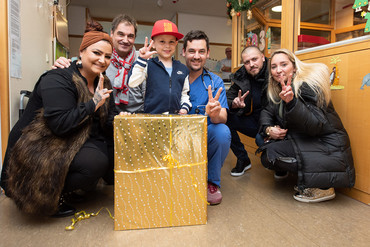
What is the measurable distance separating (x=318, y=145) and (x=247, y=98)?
2.58 feet

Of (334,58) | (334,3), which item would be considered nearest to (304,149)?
(334,58)

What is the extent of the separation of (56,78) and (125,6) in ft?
18.7

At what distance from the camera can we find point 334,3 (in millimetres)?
2850

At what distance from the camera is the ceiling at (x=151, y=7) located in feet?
20.0

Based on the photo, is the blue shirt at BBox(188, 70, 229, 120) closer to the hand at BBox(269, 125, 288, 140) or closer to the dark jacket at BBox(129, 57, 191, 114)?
the dark jacket at BBox(129, 57, 191, 114)

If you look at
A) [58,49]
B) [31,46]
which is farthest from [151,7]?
[31,46]

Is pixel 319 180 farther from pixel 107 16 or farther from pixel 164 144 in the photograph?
pixel 107 16

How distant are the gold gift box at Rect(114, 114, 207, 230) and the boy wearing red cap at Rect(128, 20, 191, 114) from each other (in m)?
0.36

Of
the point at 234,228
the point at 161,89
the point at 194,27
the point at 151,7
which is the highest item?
the point at 151,7

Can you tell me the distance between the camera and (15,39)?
1.84 meters

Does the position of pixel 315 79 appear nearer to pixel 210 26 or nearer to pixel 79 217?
pixel 79 217

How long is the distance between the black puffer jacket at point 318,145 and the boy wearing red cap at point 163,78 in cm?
68

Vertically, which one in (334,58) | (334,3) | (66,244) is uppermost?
(334,3)

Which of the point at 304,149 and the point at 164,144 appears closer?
the point at 164,144
